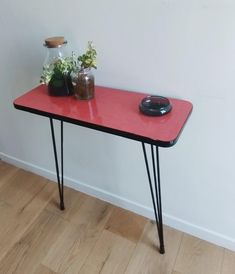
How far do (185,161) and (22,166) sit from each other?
4.07 feet

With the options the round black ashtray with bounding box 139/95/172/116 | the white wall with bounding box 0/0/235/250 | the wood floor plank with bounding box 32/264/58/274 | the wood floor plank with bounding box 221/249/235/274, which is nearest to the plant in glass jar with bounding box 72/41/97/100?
the white wall with bounding box 0/0/235/250

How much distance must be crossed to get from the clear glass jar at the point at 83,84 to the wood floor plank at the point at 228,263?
1021 mm

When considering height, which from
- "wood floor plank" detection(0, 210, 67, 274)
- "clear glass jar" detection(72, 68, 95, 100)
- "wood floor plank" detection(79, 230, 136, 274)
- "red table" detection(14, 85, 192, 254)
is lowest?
"wood floor plank" detection(79, 230, 136, 274)

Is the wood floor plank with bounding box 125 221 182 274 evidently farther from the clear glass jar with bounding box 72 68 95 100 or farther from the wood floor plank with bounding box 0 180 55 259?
the clear glass jar with bounding box 72 68 95 100

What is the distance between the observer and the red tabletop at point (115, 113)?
0.91 m

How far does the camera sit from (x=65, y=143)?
1.58 m

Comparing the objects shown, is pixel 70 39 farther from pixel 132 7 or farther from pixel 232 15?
pixel 232 15

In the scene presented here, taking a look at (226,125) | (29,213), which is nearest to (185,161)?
(226,125)

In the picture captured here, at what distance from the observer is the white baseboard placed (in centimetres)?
136

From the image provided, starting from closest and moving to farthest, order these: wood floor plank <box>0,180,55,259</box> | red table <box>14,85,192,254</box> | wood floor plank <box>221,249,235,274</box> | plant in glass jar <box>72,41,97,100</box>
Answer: red table <box>14,85,192,254</box>, plant in glass jar <box>72,41,97,100</box>, wood floor plank <box>221,249,235,274</box>, wood floor plank <box>0,180,55,259</box>

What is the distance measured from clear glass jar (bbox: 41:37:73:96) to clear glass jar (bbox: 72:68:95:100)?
4 cm

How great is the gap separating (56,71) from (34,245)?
36.5 inches

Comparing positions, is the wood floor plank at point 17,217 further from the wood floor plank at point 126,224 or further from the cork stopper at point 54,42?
the cork stopper at point 54,42

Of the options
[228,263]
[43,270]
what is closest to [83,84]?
[43,270]
